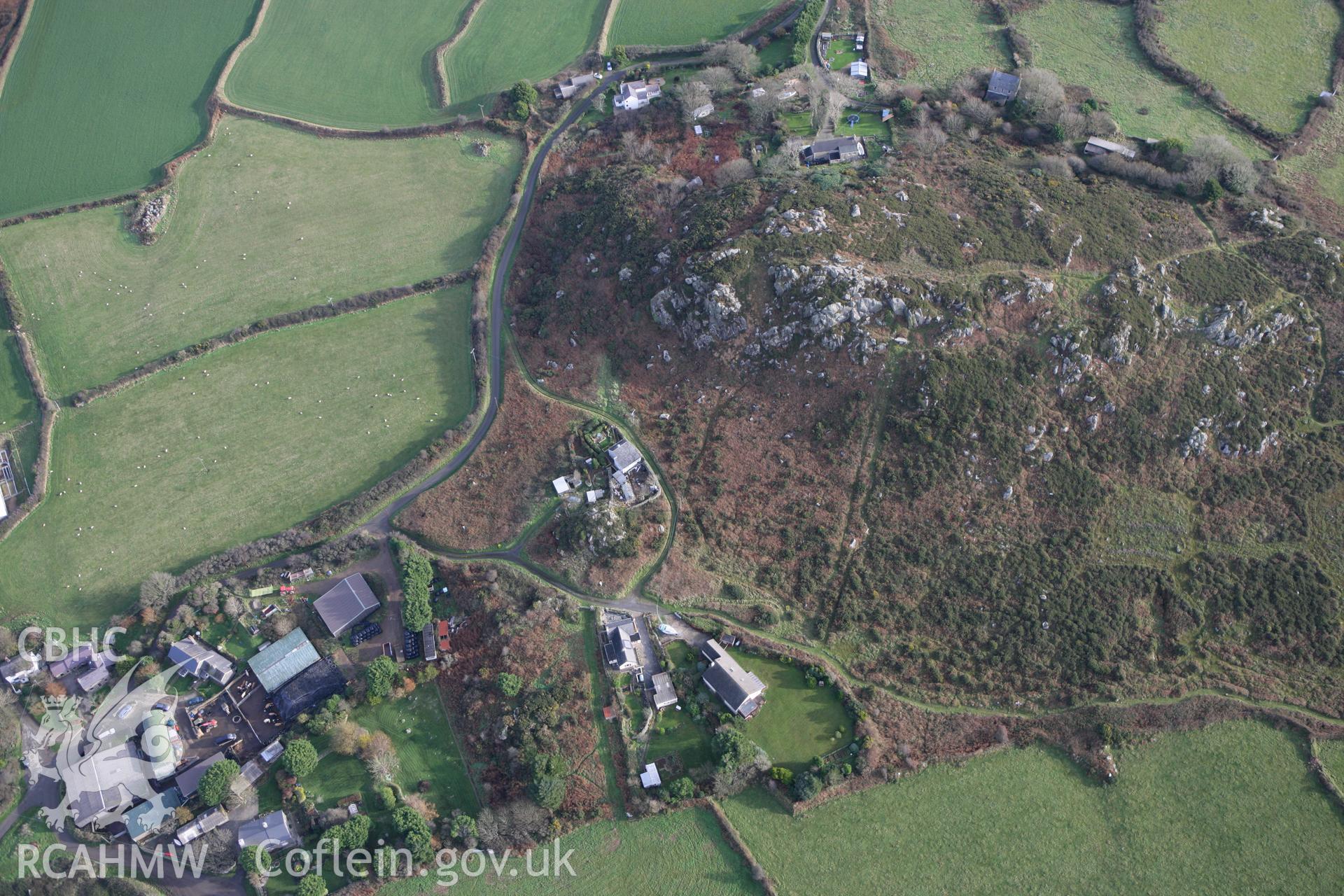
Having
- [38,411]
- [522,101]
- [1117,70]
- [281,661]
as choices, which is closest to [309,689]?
[281,661]

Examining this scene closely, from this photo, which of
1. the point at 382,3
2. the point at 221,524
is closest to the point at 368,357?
the point at 221,524

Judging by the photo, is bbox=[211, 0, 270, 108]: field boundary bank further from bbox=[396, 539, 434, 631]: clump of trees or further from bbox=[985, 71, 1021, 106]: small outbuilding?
bbox=[985, 71, 1021, 106]: small outbuilding

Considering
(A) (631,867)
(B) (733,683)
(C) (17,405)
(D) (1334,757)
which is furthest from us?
(C) (17,405)

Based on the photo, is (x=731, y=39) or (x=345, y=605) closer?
(x=345, y=605)

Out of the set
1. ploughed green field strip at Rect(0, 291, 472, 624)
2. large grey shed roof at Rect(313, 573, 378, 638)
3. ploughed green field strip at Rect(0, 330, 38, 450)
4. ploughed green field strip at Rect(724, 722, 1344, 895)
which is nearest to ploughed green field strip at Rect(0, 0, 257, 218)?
ploughed green field strip at Rect(0, 330, 38, 450)

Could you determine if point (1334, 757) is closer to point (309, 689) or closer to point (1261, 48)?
point (309, 689)

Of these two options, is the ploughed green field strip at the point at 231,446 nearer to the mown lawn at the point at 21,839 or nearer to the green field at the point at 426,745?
the mown lawn at the point at 21,839

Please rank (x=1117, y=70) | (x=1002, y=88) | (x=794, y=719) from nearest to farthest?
(x=794, y=719) → (x=1002, y=88) → (x=1117, y=70)
